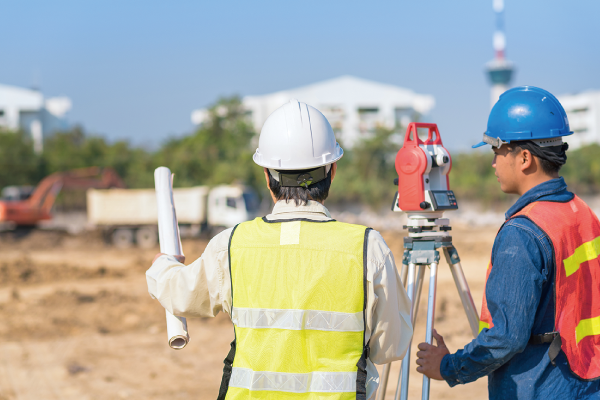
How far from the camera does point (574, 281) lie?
5.67 ft

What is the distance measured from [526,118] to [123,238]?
19532mm

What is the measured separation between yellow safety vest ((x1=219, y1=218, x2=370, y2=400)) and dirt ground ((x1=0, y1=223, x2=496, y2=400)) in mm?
3368

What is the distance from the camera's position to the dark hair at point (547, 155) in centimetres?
182

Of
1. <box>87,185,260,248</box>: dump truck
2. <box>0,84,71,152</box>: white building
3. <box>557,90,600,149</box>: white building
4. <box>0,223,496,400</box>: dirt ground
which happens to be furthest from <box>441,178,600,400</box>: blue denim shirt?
<box>557,90,600,149</box>: white building

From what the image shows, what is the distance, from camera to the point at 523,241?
65.7 inches

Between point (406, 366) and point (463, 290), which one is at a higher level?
A: point (463, 290)

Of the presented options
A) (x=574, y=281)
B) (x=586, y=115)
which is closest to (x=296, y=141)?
(x=574, y=281)

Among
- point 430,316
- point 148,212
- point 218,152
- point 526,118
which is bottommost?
point 148,212

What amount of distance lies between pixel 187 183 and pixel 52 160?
8.14 metres

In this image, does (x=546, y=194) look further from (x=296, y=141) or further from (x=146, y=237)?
(x=146, y=237)

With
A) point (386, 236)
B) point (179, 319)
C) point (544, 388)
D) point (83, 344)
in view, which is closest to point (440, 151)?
point (544, 388)

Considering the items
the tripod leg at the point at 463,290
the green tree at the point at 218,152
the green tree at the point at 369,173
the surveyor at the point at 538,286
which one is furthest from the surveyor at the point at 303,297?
the green tree at the point at 369,173

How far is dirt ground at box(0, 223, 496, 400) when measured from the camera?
17.0 ft

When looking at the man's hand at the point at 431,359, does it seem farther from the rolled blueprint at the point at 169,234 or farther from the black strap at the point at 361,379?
the rolled blueprint at the point at 169,234
